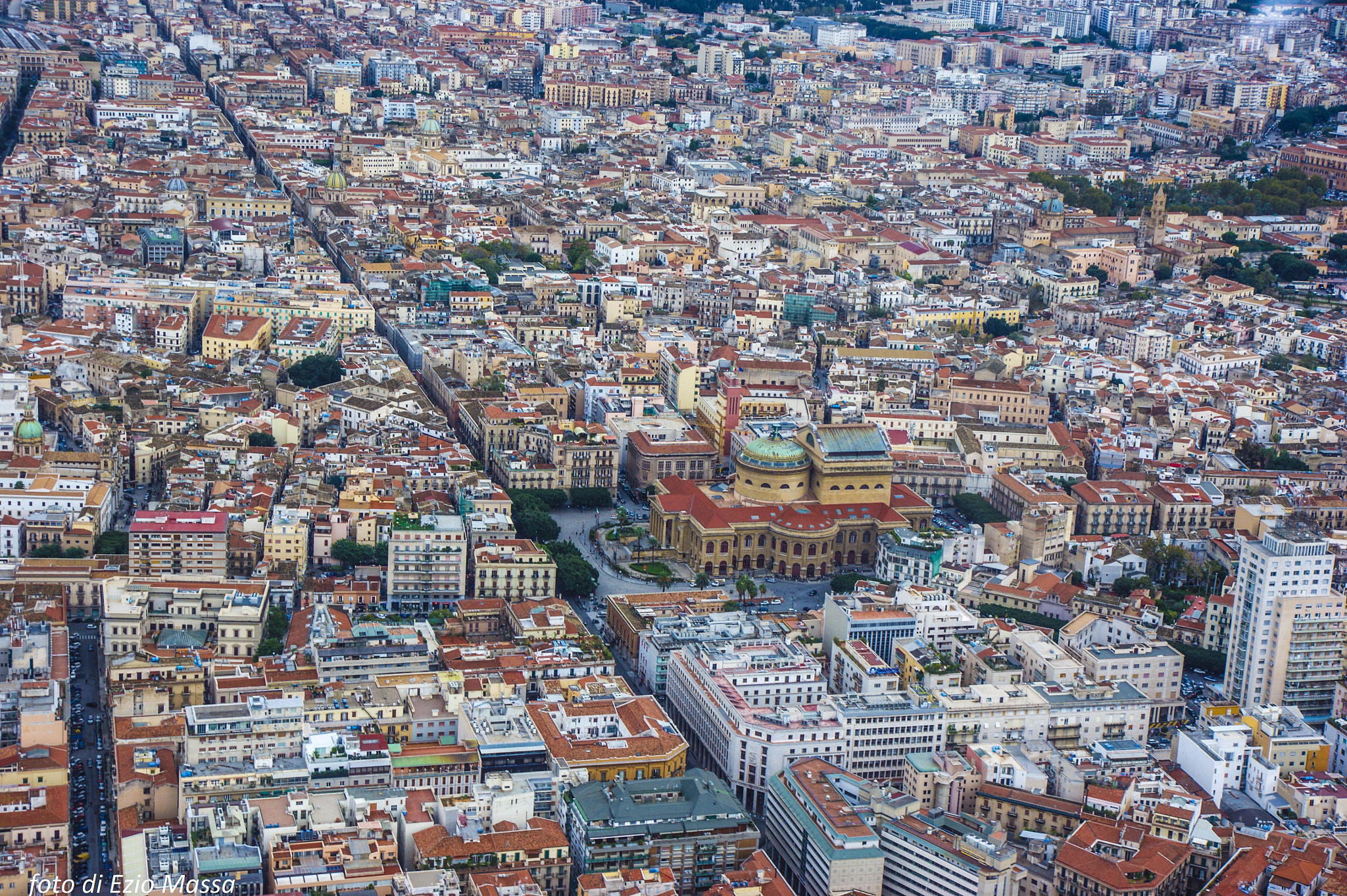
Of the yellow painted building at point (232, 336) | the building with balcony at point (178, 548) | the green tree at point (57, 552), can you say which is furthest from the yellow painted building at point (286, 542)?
the yellow painted building at point (232, 336)

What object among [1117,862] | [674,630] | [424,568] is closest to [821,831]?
[1117,862]

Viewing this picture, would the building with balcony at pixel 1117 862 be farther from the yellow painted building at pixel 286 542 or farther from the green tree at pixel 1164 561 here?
the yellow painted building at pixel 286 542

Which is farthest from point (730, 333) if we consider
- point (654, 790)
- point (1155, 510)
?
point (654, 790)

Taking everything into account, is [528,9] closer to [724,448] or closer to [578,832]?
[724,448]

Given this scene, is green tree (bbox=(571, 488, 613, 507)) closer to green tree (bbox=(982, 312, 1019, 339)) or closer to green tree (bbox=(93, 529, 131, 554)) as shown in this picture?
green tree (bbox=(93, 529, 131, 554))

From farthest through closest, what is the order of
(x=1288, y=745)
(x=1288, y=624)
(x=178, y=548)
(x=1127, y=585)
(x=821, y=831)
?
(x=1127, y=585) < (x=178, y=548) < (x=1288, y=624) < (x=1288, y=745) < (x=821, y=831)

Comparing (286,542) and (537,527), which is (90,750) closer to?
(286,542)
